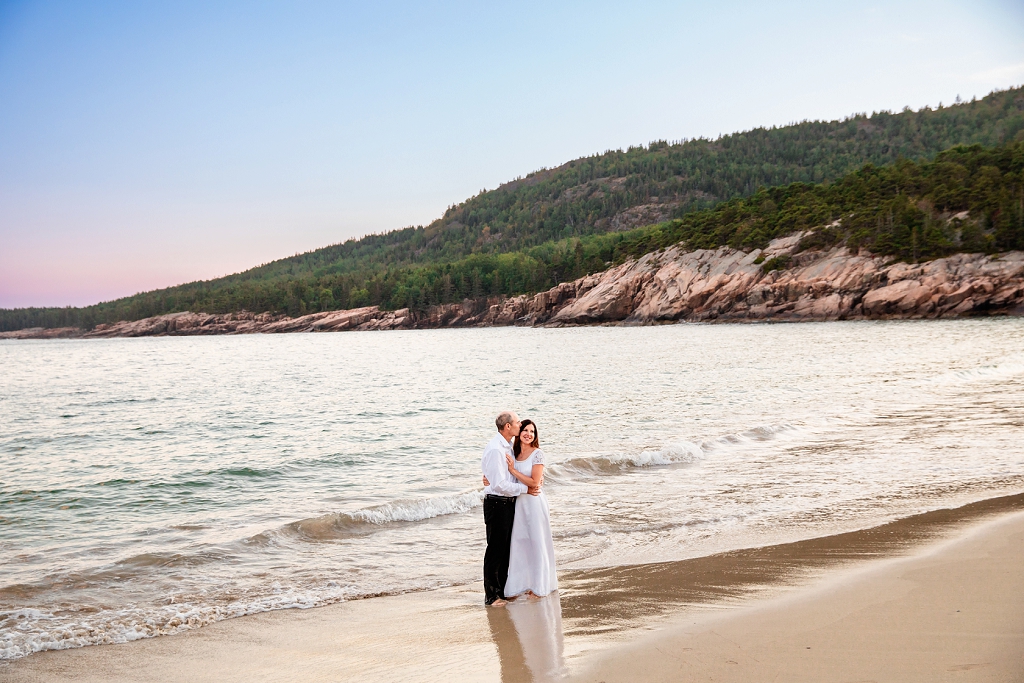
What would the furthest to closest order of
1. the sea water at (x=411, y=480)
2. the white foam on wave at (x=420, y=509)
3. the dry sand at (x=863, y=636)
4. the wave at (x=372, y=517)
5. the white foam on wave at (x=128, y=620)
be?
the white foam on wave at (x=420, y=509), the wave at (x=372, y=517), the sea water at (x=411, y=480), the white foam on wave at (x=128, y=620), the dry sand at (x=863, y=636)

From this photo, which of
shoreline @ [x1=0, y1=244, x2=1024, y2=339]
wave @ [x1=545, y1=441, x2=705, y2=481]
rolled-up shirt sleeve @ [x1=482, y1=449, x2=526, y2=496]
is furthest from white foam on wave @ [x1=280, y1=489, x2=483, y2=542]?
shoreline @ [x1=0, y1=244, x2=1024, y2=339]

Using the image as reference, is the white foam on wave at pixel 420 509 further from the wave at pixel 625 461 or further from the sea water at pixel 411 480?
the wave at pixel 625 461

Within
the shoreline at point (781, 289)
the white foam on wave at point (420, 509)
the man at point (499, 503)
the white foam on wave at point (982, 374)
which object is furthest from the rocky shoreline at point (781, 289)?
the man at point (499, 503)

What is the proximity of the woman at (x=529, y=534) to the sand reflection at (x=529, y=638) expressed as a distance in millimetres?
178

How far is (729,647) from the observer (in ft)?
17.9

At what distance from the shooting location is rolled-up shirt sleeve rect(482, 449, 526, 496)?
7160 millimetres

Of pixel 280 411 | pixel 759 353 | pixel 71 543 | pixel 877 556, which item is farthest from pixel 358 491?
pixel 759 353

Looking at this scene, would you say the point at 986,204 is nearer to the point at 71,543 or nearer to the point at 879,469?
the point at 879,469

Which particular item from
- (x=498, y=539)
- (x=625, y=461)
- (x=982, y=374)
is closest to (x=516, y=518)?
(x=498, y=539)

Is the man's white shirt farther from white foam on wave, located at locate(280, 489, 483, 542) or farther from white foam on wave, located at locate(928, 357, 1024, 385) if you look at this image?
white foam on wave, located at locate(928, 357, 1024, 385)

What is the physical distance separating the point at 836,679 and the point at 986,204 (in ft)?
368

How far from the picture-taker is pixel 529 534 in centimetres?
727

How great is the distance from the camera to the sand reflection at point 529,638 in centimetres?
530

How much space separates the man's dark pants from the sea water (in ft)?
3.72
